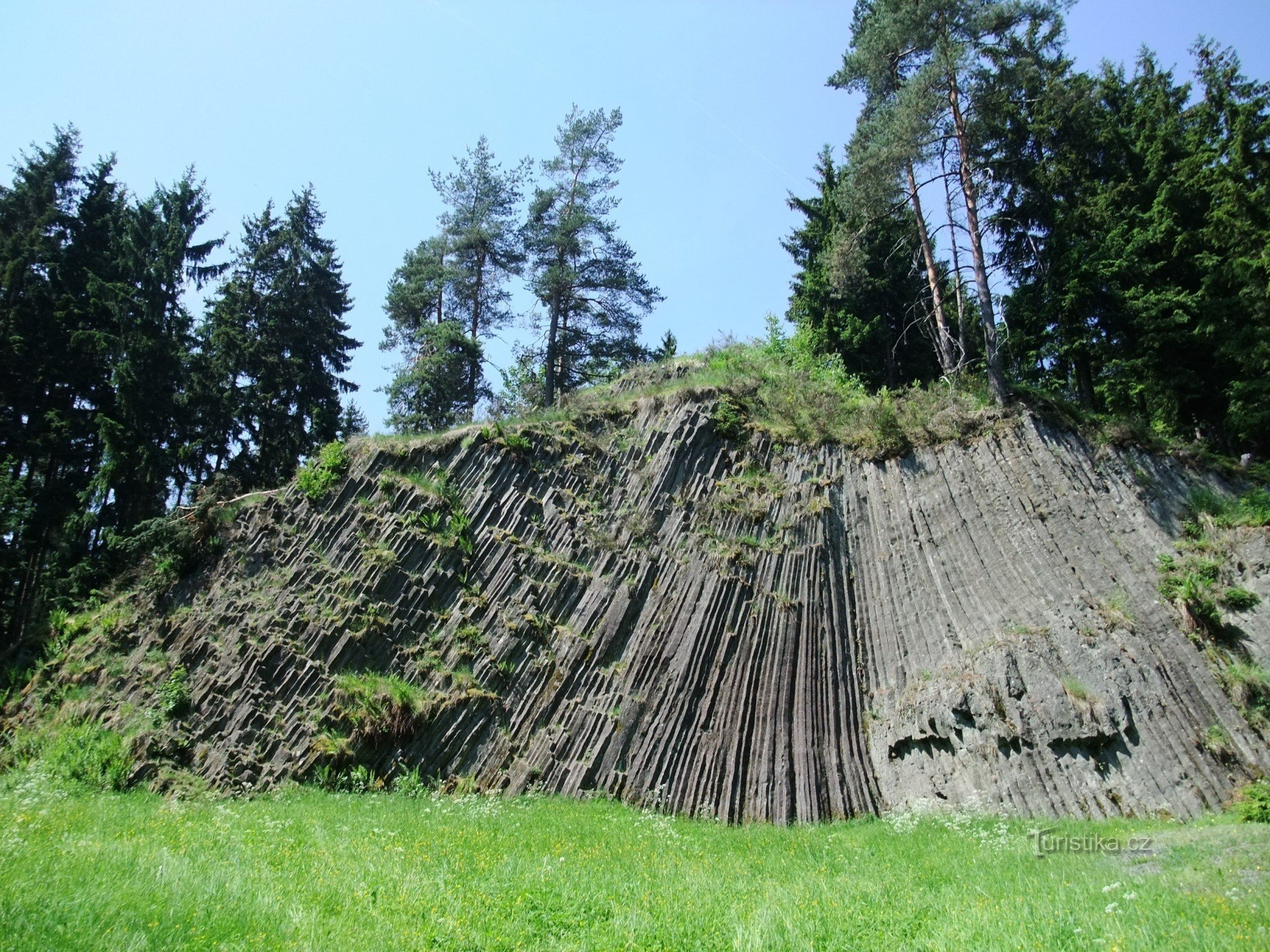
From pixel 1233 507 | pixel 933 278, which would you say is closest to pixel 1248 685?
pixel 1233 507

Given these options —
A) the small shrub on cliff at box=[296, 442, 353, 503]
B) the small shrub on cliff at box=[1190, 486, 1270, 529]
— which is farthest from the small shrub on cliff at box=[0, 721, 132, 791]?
the small shrub on cliff at box=[1190, 486, 1270, 529]

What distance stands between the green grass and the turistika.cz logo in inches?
8.8

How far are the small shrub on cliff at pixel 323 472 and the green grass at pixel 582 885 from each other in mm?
7392

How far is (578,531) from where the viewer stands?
16.9 m

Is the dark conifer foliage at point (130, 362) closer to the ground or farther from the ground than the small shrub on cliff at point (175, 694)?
farther from the ground

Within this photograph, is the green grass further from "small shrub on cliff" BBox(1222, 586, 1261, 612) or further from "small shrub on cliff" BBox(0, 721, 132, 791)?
"small shrub on cliff" BBox(1222, 586, 1261, 612)

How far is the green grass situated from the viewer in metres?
6.21

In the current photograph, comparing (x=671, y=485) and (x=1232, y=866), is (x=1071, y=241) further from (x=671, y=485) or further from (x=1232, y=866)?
(x=1232, y=866)

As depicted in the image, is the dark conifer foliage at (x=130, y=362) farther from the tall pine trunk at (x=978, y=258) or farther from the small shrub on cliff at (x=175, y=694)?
the tall pine trunk at (x=978, y=258)

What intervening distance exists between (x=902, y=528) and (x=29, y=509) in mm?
20982

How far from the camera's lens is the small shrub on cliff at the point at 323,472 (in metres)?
17.2

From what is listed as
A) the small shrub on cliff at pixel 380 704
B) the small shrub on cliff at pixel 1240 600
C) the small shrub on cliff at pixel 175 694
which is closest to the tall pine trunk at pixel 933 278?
the small shrub on cliff at pixel 1240 600

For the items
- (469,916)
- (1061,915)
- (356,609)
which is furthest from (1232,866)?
(356,609)

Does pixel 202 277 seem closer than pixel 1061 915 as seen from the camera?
No
